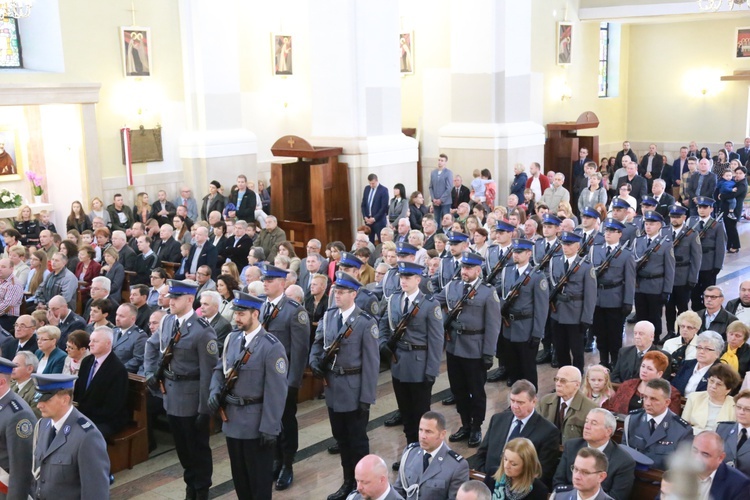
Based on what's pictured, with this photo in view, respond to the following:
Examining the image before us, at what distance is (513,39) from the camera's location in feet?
55.4

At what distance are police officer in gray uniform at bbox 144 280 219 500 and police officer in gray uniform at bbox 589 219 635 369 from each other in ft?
14.5

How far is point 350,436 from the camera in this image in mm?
6098

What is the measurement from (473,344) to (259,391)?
2.20m

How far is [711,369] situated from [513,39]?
1246 cm

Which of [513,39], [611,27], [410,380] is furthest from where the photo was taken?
[611,27]

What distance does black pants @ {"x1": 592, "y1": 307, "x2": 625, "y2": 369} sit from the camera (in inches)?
337

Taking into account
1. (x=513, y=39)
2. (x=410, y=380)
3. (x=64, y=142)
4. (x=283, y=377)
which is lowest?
(x=410, y=380)

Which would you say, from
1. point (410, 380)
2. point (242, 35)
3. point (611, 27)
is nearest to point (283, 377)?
point (410, 380)

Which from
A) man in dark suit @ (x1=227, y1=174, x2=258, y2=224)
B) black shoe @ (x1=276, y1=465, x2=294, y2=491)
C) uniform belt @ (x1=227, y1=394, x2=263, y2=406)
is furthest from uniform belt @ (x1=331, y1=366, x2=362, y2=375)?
man in dark suit @ (x1=227, y1=174, x2=258, y2=224)

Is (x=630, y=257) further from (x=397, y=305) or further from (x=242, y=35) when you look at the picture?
(x=242, y=35)

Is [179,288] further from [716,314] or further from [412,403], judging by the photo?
[716,314]

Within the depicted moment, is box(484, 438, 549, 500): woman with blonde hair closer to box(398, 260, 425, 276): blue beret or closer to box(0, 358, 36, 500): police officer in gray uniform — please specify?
box(398, 260, 425, 276): blue beret

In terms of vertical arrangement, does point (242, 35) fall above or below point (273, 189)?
above

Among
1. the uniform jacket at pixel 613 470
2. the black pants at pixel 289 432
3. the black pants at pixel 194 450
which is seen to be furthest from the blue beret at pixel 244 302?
the uniform jacket at pixel 613 470
